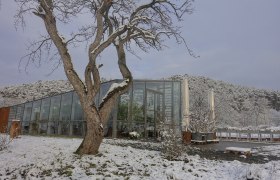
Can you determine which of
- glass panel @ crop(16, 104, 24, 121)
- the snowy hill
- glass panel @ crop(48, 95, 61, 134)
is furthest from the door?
the snowy hill

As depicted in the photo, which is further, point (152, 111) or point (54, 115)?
point (54, 115)

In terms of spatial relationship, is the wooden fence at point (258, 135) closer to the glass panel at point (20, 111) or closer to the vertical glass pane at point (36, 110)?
the vertical glass pane at point (36, 110)

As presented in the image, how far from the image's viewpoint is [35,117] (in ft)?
84.3

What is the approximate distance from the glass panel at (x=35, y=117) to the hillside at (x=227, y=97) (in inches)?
919

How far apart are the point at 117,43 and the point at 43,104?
657 inches

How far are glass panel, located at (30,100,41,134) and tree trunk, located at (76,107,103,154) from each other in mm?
17686

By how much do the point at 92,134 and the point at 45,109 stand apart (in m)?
17.2

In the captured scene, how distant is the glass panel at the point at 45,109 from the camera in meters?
24.3

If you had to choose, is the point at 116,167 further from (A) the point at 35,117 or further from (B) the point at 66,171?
Answer: (A) the point at 35,117

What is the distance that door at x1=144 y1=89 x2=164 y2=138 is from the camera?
65.4 feet

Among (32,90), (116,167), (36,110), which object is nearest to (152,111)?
(36,110)

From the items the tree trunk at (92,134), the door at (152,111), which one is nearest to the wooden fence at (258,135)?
the door at (152,111)

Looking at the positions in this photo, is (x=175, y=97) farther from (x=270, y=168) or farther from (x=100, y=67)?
(x=270, y=168)

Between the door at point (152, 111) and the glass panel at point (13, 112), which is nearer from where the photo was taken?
the door at point (152, 111)
